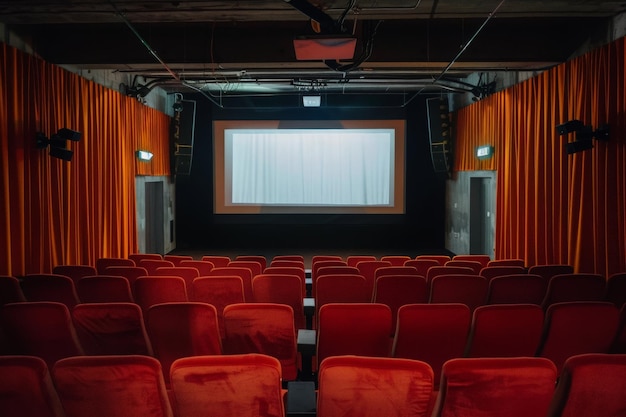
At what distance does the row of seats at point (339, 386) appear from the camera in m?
1.92

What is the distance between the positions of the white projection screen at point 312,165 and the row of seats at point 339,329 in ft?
33.0

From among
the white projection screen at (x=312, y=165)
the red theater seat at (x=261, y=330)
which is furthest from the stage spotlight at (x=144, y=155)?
the red theater seat at (x=261, y=330)

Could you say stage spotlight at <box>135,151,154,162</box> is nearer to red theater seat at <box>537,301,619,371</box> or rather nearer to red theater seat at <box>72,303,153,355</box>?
red theater seat at <box>72,303,153,355</box>

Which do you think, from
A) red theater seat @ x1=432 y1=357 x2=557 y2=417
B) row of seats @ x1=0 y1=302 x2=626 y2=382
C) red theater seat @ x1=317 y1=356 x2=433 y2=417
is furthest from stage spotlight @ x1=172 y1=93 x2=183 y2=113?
red theater seat @ x1=432 y1=357 x2=557 y2=417

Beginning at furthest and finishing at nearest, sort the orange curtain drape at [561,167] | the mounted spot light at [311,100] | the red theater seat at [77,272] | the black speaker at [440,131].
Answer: the black speaker at [440,131], the mounted spot light at [311,100], the orange curtain drape at [561,167], the red theater seat at [77,272]

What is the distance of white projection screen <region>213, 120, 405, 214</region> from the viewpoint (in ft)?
43.4

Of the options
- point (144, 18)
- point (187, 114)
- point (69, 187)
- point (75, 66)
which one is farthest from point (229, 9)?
point (187, 114)

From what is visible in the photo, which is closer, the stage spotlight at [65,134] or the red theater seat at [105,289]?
the red theater seat at [105,289]

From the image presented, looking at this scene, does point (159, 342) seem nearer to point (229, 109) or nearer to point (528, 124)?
point (528, 124)

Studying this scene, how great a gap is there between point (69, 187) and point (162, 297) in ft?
14.8

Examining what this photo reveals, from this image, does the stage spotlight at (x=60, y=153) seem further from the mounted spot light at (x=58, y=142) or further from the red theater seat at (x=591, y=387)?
the red theater seat at (x=591, y=387)

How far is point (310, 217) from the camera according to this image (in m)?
13.7

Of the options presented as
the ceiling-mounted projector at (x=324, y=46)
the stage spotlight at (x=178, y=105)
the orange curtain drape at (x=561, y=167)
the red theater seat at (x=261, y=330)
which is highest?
the stage spotlight at (x=178, y=105)

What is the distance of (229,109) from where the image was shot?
1325cm
